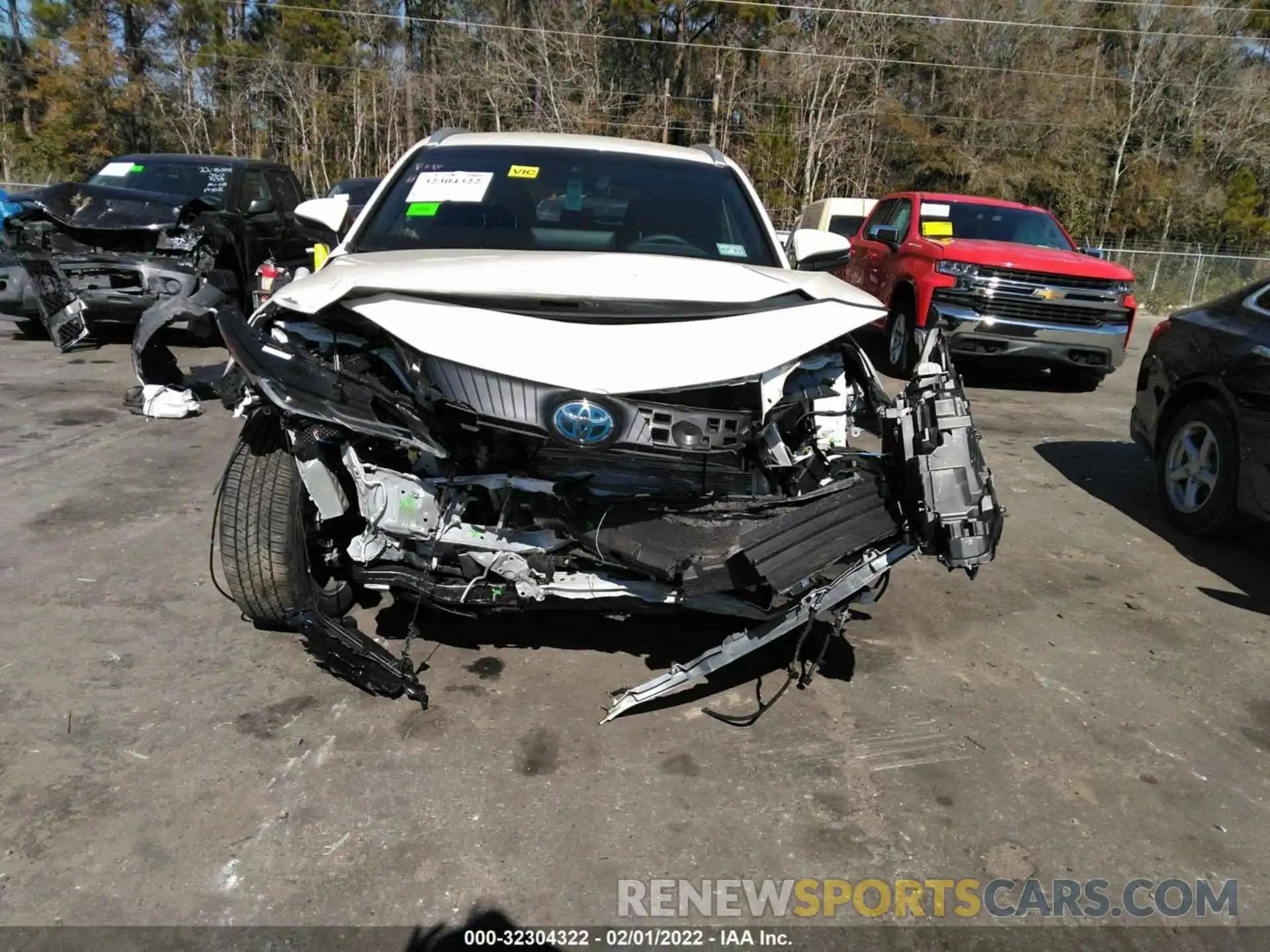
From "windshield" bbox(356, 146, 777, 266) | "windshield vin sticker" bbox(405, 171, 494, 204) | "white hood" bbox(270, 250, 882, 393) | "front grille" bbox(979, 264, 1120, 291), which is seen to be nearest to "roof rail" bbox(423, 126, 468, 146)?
"windshield" bbox(356, 146, 777, 266)

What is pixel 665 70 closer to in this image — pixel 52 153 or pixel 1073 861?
pixel 52 153

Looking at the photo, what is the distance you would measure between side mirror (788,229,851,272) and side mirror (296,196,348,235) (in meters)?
2.15

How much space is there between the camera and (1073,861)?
8.76 feet

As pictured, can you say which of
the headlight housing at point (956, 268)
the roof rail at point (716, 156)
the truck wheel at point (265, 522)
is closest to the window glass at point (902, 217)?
the headlight housing at point (956, 268)

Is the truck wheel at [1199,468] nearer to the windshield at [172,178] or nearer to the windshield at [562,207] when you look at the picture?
the windshield at [562,207]

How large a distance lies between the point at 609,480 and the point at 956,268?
23.1 ft

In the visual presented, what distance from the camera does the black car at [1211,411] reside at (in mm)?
→ 4816

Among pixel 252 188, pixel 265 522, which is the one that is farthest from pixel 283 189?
pixel 265 522

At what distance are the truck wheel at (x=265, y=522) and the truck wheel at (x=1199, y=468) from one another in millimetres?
4664

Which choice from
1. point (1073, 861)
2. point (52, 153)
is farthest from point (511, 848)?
point (52, 153)

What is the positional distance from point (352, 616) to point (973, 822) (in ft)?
8.06

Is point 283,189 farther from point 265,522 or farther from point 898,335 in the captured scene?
point 265,522

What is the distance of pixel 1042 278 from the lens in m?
8.92

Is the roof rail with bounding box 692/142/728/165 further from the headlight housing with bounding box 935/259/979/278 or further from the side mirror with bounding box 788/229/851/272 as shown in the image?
the headlight housing with bounding box 935/259/979/278
